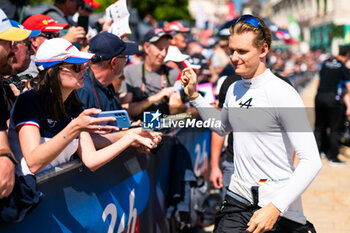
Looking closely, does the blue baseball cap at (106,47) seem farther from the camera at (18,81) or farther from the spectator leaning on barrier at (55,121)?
the spectator leaning on barrier at (55,121)

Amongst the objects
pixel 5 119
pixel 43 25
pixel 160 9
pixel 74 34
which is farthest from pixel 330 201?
pixel 160 9

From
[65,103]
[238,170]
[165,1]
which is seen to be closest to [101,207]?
[65,103]

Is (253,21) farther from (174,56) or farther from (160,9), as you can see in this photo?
(160,9)

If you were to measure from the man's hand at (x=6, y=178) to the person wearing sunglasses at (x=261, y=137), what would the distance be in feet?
5.03

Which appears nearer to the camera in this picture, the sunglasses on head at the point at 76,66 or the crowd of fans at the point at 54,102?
the crowd of fans at the point at 54,102

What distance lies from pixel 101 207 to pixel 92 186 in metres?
0.19

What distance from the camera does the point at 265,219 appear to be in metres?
2.67

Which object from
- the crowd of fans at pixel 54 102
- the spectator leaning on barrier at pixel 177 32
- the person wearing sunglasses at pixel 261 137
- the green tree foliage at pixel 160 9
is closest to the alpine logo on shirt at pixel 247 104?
the person wearing sunglasses at pixel 261 137

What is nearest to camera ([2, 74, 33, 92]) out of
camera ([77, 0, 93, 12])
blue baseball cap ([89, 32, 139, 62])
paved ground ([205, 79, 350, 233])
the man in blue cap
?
the man in blue cap

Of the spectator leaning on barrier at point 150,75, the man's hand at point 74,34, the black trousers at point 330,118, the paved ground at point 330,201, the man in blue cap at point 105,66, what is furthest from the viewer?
the black trousers at point 330,118

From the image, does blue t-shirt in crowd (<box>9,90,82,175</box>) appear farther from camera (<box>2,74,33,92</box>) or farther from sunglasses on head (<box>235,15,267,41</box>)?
sunglasses on head (<box>235,15,267,41</box>)

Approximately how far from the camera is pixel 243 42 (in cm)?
304

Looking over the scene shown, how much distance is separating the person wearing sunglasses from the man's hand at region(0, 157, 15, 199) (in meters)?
1.53

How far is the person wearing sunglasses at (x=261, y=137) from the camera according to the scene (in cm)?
287
